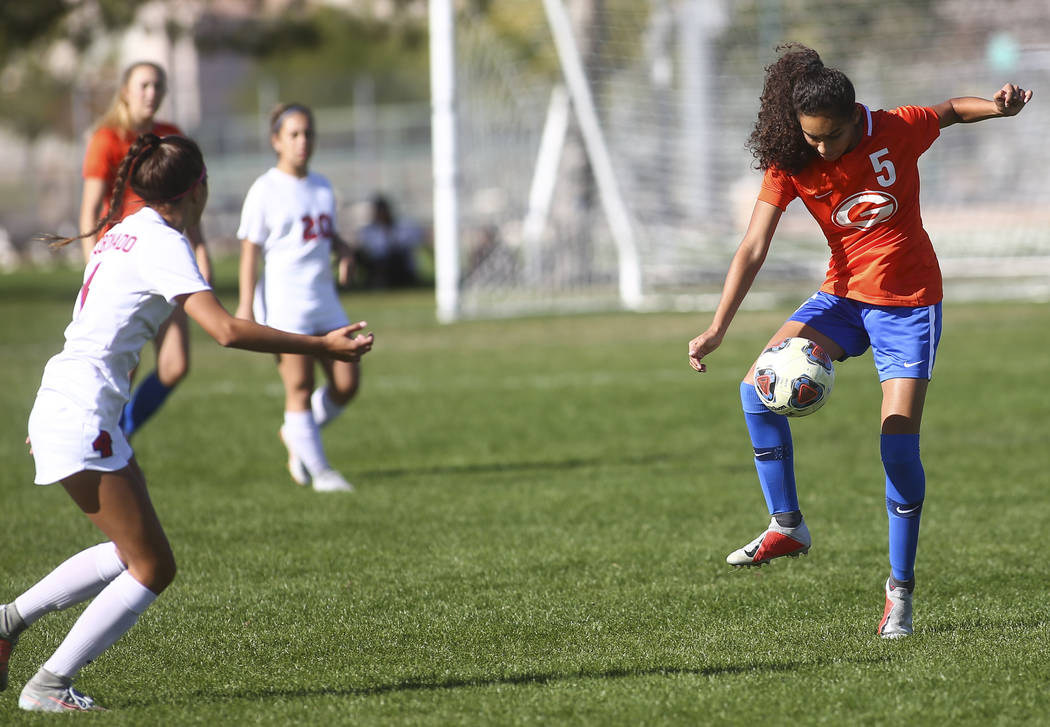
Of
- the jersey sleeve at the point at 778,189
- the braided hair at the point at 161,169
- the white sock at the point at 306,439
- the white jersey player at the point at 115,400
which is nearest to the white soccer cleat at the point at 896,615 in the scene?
the jersey sleeve at the point at 778,189

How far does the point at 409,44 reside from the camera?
31.7 m

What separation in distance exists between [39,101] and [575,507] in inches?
2507

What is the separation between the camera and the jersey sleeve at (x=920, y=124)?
485 cm

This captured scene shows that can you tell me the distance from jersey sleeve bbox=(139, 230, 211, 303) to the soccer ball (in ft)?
6.82

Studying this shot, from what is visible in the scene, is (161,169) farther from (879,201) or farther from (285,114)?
(285,114)

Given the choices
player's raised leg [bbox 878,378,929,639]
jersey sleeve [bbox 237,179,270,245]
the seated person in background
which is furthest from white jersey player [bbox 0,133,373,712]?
the seated person in background

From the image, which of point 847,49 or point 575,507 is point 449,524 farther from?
point 847,49

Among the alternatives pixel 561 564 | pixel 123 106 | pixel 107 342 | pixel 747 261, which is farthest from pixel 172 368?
pixel 747 261

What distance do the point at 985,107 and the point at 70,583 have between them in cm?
362

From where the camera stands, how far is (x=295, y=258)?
7.72 m

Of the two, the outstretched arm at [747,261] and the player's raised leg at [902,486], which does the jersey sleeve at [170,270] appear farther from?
the player's raised leg at [902,486]

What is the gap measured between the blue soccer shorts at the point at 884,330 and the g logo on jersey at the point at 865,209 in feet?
0.98

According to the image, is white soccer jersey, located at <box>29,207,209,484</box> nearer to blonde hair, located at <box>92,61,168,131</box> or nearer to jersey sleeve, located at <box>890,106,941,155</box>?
jersey sleeve, located at <box>890,106,941,155</box>

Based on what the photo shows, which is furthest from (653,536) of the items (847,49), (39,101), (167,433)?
(39,101)
